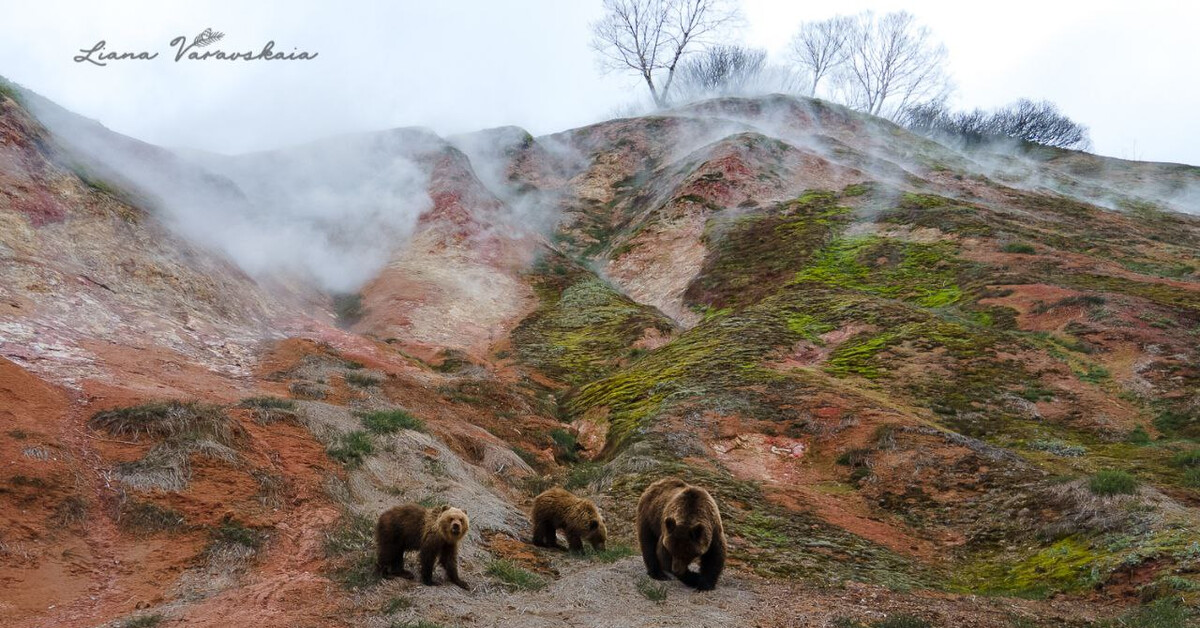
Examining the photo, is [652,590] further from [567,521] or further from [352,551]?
[352,551]

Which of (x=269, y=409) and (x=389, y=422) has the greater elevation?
(x=269, y=409)

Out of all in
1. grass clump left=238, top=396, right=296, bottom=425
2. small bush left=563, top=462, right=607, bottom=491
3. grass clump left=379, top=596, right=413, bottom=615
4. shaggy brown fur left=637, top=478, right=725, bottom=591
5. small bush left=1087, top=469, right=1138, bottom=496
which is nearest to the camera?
grass clump left=379, top=596, right=413, bottom=615

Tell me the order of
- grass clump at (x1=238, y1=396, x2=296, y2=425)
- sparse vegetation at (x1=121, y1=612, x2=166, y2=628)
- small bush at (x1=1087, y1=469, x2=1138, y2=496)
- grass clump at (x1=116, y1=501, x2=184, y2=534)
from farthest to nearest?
grass clump at (x1=238, y1=396, x2=296, y2=425), small bush at (x1=1087, y1=469, x2=1138, y2=496), grass clump at (x1=116, y1=501, x2=184, y2=534), sparse vegetation at (x1=121, y1=612, x2=166, y2=628)

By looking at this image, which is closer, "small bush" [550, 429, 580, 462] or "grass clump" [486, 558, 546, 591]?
"grass clump" [486, 558, 546, 591]

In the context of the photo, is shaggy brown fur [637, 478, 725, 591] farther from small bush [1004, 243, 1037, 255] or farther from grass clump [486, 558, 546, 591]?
small bush [1004, 243, 1037, 255]

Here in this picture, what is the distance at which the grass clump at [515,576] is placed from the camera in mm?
7656

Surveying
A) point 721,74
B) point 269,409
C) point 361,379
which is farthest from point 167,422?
point 721,74

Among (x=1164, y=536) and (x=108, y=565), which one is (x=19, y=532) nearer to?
(x=108, y=565)

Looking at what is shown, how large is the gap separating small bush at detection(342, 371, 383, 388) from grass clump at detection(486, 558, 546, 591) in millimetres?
8871

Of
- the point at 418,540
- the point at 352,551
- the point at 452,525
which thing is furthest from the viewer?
the point at 352,551

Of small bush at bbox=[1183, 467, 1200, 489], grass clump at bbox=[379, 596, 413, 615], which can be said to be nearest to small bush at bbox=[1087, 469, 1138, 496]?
small bush at bbox=[1183, 467, 1200, 489]

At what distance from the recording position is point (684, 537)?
7.54m

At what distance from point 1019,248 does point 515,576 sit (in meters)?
25.5

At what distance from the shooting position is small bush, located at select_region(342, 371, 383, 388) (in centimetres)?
1584
